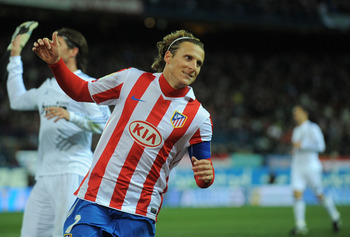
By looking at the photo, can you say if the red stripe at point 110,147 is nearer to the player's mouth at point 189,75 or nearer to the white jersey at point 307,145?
the player's mouth at point 189,75

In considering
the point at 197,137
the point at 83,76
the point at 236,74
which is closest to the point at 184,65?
the point at 197,137

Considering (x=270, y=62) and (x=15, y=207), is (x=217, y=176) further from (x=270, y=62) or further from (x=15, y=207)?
(x=270, y=62)

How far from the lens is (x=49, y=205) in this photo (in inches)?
188

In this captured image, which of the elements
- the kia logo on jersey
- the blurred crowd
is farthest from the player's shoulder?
the blurred crowd

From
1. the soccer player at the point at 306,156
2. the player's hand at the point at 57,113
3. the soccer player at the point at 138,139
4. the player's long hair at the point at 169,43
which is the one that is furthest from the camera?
the soccer player at the point at 306,156

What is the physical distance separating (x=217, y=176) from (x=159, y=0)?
460 inches

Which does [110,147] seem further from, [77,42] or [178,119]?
[77,42]

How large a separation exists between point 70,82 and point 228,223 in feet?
30.4

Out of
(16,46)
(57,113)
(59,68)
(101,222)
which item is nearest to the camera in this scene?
(101,222)

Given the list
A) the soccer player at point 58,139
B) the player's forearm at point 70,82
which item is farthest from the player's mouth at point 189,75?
the soccer player at point 58,139

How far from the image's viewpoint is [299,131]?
1145 cm

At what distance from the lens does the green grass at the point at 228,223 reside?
10.3 meters

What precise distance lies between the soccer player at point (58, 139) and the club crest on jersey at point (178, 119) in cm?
126

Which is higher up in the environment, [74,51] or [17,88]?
[74,51]
